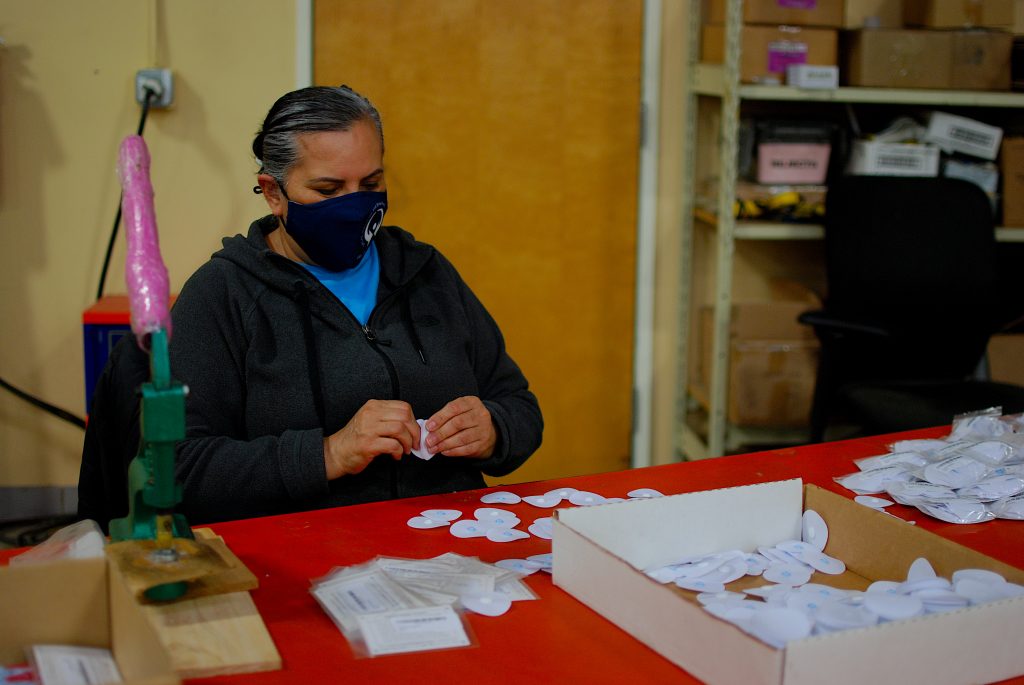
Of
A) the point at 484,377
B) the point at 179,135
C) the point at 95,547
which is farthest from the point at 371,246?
the point at 179,135

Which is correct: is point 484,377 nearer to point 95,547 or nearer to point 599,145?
point 95,547

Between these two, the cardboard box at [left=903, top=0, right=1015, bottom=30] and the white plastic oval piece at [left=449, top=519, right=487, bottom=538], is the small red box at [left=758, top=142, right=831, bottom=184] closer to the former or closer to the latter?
the cardboard box at [left=903, top=0, right=1015, bottom=30]

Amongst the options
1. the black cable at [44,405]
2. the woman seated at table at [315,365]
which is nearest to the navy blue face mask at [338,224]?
the woman seated at table at [315,365]

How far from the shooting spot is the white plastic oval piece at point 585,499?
1613mm

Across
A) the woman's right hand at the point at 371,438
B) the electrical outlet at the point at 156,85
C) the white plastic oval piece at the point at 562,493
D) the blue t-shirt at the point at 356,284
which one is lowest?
the white plastic oval piece at the point at 562,493

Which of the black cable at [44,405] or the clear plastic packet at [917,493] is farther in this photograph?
the black cable at [44,405]

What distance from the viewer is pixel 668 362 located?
155 inches

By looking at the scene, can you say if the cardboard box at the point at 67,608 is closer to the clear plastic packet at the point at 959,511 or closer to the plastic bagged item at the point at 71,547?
the plastic bagged item at the point at 71,547

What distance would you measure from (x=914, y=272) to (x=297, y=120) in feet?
7.18

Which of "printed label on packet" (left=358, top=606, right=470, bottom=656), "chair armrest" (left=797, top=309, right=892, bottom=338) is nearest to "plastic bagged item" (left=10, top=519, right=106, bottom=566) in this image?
"printed label on packet" (left=358, top=606, right=470, bottom=656)

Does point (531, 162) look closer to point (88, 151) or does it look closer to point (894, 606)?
point (88, 151)

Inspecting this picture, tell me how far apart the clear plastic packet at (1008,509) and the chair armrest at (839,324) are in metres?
1.36

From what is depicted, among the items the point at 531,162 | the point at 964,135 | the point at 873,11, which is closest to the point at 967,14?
the point at 964,135

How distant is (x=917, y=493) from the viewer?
5.36 ft
